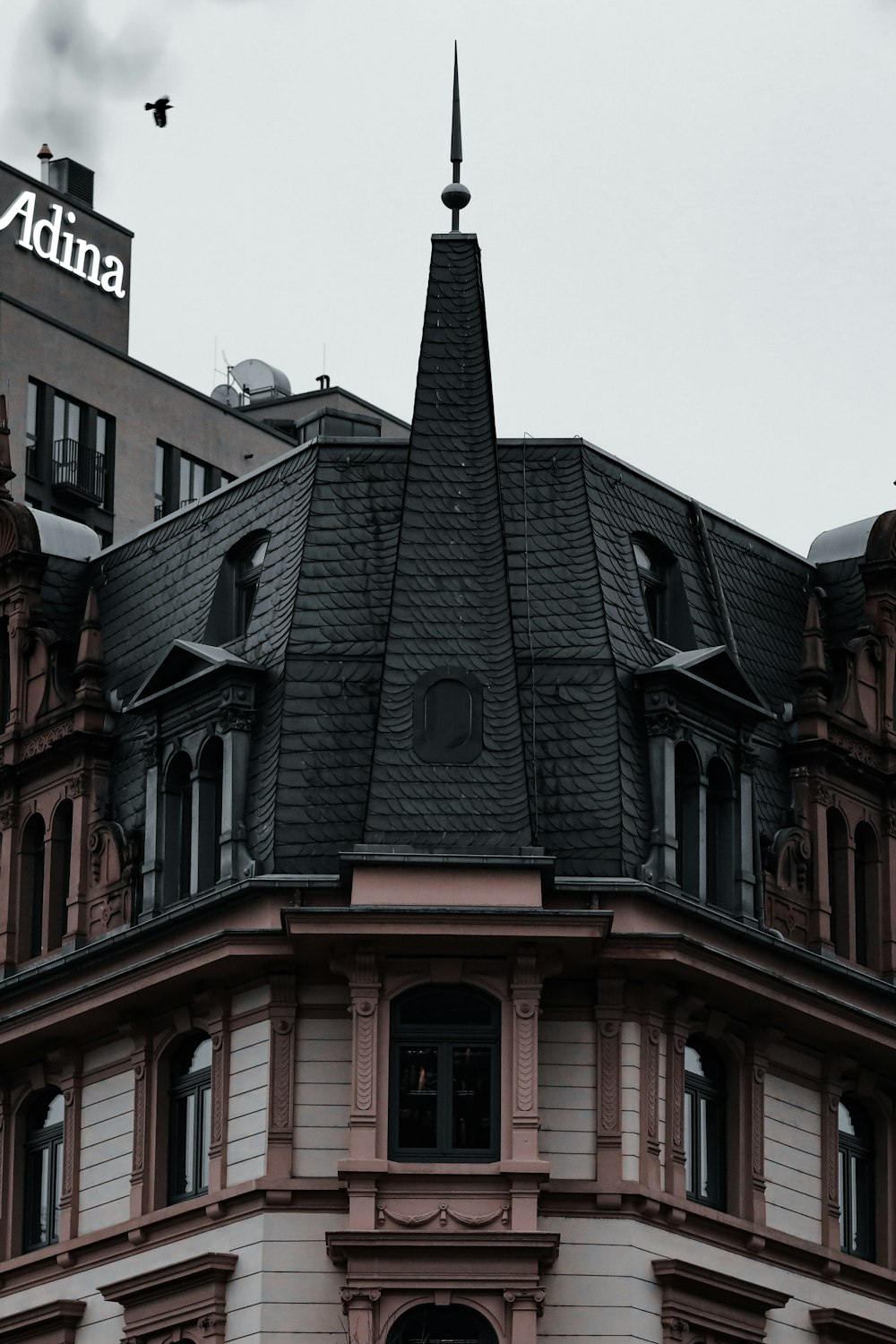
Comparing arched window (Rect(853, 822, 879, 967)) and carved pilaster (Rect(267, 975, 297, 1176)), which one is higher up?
arched window (Rect(853, 822, 879, 967))

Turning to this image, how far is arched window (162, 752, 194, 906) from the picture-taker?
221 ft

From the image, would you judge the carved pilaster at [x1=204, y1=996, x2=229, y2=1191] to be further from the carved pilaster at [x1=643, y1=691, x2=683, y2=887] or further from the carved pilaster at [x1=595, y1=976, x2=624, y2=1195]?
the carved pilaster at [x1=643, y1=691, x2=683, y2=887]

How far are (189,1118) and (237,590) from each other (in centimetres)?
1044

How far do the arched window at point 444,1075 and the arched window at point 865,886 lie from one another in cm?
985

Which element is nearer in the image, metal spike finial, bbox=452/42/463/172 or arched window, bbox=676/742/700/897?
arched window, bbox=676/742/700/897

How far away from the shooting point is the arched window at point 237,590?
7050cm


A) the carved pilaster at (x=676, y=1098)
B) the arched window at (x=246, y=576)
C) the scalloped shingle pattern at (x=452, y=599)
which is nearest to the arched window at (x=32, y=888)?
the arched window at (x=246, y=576)

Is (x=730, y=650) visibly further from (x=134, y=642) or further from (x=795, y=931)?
(x=134, y=642)

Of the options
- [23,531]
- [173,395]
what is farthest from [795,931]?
[173,395]

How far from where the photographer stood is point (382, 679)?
66188 mm

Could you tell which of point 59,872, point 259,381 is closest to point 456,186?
point 59,872

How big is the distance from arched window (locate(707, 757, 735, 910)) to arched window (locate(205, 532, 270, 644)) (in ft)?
29.1

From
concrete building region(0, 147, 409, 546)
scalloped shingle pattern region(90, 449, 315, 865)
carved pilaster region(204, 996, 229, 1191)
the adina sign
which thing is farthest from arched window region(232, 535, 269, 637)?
the adina sign

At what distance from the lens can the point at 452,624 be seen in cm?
6662
